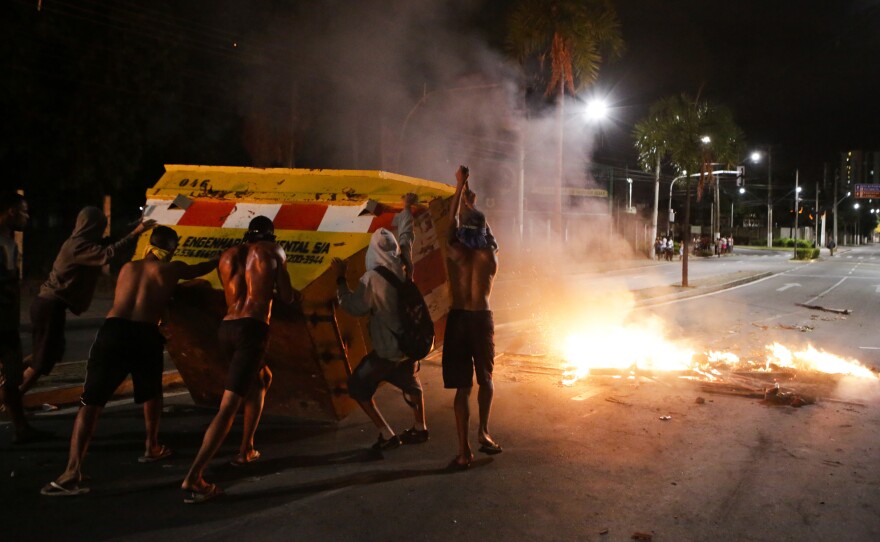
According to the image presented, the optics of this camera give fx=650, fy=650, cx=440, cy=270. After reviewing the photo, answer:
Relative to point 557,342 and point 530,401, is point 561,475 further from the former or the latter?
point 557,342

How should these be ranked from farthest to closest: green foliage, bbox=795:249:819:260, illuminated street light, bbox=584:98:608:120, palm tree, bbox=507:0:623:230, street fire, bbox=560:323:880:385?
green foliage, bbox=795:249:819:260 → illuminated street light, bbox=584:98:608:120 → palm tree, bbox=507:0:623:230 → street fire, bbox=560:323:880:385

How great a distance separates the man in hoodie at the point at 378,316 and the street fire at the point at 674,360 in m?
2.52

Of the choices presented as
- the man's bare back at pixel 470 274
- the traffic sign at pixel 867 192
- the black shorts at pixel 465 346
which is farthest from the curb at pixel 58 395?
the traffic sign at pixel 867 192

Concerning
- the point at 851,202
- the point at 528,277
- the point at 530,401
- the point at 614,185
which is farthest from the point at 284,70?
the point at 851,202

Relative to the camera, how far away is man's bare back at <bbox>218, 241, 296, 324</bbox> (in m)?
3.66

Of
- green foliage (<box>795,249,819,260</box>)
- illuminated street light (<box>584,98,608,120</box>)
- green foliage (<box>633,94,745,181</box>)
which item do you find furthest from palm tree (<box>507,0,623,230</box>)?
green foliage (<box>795,249,819,260</box>)

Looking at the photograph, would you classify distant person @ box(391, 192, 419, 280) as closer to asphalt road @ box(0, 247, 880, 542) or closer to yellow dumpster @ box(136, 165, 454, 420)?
yellow dumpster @ box(136, 165, 454, 420)

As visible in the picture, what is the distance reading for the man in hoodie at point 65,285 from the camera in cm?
430

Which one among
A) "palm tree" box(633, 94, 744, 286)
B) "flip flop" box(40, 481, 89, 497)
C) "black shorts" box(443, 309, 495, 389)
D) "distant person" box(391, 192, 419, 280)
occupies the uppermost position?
"palm tree" box(633, 94, 744, 286)

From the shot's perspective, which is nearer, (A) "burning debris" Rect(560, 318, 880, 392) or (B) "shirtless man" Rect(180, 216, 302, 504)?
(B) "shirtless man" Rect(180, 216, 302, 504)

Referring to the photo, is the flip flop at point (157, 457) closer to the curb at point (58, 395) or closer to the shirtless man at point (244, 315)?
the shirtless man at point (244, 315)

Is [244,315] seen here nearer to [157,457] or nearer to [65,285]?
[157,457]

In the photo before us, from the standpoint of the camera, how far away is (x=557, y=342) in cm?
855

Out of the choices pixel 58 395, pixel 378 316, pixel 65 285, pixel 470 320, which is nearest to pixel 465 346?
pixel 470 320
